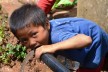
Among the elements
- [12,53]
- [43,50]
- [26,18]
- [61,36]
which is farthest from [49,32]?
[12,53]

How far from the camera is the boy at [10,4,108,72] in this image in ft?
6.53

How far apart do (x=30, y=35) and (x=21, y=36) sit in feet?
0.25

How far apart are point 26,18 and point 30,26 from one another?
55mm

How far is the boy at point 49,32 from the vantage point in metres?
1.99

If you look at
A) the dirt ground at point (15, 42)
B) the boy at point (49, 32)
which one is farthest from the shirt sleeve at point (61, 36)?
the dirt ground at point (15, 42)

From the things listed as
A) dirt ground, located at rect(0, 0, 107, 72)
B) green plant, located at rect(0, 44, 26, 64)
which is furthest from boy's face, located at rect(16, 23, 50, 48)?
green plant, located at rect(0, 44, 26, 64)

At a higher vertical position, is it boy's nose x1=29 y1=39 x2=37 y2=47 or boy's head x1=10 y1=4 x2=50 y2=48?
boy's head x1=10 y1=4 x2=50 y2=48

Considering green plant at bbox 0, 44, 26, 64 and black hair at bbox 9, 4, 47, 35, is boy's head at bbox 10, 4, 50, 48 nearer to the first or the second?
black hair at bbox 9, 4, 47, 35

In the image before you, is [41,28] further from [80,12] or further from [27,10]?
[80,12]

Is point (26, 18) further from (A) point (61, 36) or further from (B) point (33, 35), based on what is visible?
(A) point (61, 36)

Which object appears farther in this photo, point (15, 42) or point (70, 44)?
point (15, 42)

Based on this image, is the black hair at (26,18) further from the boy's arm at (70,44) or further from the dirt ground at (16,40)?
the dirt ground at (16,40)

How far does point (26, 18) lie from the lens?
2029mm

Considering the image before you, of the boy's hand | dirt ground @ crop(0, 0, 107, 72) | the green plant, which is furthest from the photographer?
the green plant
